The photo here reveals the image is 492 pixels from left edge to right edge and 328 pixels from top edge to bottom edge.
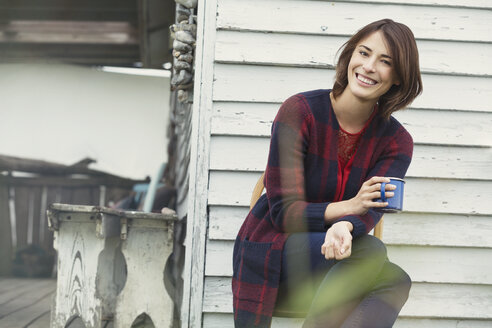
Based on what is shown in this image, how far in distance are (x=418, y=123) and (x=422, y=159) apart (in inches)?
6.5

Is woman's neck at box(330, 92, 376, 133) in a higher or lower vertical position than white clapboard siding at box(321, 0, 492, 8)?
lower

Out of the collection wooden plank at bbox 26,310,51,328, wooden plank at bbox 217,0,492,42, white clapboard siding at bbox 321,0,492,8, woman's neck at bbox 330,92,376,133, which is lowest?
wooden plank at bbox 26,310,51,328

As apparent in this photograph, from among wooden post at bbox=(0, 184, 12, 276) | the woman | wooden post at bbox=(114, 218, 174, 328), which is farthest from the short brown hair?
wooden post at bbox=(0, 184, 12, 276)

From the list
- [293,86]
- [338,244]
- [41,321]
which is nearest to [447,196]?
[293,86]

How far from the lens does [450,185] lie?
9.14 ft

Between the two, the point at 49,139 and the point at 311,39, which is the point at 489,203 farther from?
the point at 49,139

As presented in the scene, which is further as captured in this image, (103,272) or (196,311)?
(103,272)

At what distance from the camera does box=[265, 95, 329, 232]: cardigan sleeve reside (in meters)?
1.79

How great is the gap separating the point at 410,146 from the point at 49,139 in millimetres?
6506

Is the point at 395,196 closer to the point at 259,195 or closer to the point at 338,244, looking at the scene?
the point at 338,244

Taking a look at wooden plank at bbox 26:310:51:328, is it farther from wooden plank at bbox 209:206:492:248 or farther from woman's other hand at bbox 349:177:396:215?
woman's other hand at bbox 349:177:396:215

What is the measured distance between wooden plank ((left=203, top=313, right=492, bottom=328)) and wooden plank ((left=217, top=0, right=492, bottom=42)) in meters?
1.29

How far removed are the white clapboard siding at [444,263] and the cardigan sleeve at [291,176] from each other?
1092mm

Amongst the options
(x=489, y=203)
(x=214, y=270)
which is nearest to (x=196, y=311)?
(x=214, y=270)
